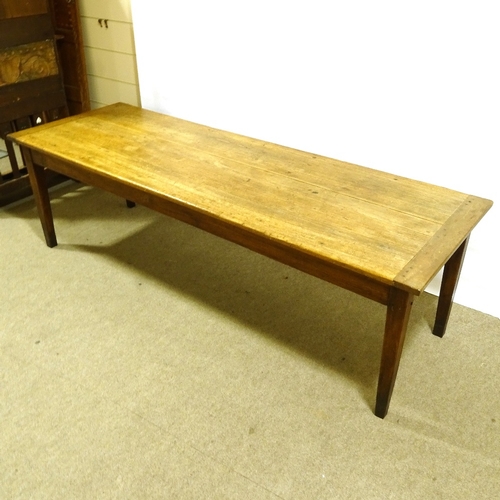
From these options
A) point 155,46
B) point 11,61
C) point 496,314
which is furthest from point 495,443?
point 11,61

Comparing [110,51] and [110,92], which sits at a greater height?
[110,51]

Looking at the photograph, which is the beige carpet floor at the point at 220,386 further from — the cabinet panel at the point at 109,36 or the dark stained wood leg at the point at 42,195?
the cabinet panel at the point at 109,36

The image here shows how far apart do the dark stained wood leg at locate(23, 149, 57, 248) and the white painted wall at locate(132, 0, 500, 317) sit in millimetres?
738

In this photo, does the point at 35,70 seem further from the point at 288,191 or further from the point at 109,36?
the point at 288,191

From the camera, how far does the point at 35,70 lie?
2.47 meters

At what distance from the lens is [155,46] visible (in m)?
2.36

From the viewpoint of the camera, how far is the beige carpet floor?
54.6 inches

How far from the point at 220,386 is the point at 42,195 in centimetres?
116

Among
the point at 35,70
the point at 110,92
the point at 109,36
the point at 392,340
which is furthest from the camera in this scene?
the point at 110,92

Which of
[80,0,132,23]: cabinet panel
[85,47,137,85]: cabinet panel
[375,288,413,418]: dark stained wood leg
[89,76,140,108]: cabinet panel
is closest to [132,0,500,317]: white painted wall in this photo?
[80,0,132,23]: cabinet panel

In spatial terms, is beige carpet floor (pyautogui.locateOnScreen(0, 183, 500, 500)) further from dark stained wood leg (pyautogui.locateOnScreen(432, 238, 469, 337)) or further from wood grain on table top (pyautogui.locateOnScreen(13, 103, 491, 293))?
wood grain on table top (pyautogui.locateOnScreen(13, 103, 491, 293))

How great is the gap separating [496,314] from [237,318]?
3.18 ft

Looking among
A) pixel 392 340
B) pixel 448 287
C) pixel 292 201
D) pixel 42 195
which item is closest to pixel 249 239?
pixel 292 201

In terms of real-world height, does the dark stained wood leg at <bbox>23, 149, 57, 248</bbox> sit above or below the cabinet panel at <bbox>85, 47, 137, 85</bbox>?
below
